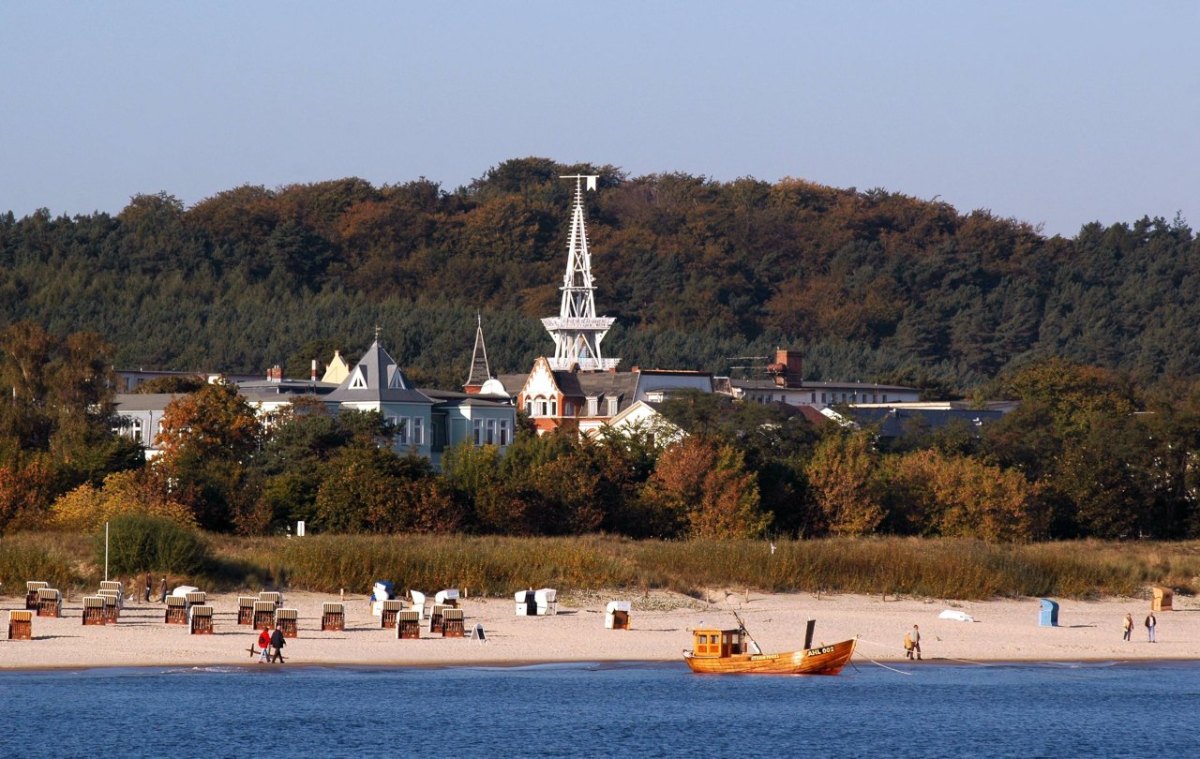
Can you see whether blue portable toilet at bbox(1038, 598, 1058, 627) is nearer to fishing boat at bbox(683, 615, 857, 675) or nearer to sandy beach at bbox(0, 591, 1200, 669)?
sandy beach at bbox(0, 591, 1200, 669)

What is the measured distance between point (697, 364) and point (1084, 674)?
3848 inches

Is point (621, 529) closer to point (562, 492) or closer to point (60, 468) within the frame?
point (562, 492)

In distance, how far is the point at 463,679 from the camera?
1748 inches

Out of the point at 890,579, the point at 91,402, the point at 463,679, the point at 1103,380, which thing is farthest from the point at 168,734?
the point at 1103,380

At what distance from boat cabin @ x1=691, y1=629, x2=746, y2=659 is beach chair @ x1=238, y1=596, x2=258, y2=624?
36.9ft

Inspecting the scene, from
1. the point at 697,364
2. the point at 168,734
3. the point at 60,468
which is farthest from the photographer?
the point at 697,364

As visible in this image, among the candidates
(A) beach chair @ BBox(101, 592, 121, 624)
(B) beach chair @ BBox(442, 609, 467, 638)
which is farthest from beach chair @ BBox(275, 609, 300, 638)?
(A) beach chair @ BBox(101, 592, 121, 624)

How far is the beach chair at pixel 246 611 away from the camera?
49.3 m

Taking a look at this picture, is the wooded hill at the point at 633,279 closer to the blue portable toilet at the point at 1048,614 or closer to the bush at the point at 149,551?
the bush at the point at 149,551

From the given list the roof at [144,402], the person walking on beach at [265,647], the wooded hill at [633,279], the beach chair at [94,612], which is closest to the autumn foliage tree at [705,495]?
the beach chair at [94,612]

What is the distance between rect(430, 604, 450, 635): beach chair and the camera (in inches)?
1929

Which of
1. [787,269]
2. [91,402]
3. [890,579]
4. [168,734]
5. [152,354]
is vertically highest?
[787,269]

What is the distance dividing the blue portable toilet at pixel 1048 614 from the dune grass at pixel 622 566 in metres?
4.81

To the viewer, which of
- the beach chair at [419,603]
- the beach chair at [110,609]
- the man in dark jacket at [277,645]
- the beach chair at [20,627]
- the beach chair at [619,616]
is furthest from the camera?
the beach chair at [619,616]
